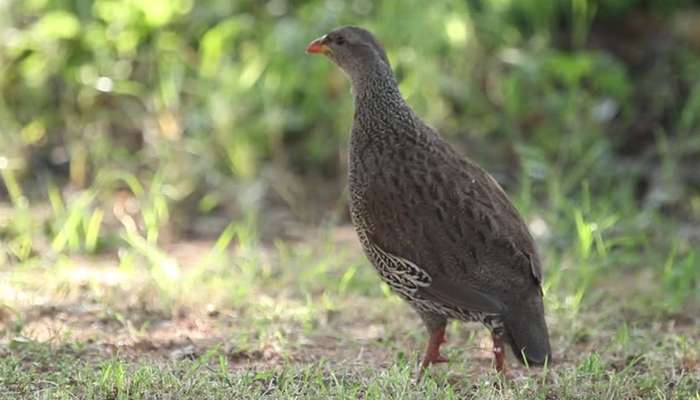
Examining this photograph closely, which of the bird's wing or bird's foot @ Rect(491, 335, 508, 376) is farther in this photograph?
bird's foot @ Rect(491, 335, 508, 376)

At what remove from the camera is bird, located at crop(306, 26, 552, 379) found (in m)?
4.70

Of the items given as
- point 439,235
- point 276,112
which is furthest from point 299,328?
point 276,112

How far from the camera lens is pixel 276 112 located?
750 cm

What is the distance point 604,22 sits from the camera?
8.99 meters

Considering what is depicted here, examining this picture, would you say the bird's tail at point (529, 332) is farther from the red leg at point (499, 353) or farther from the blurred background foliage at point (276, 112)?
the blurred background foliage at point (276, 112)

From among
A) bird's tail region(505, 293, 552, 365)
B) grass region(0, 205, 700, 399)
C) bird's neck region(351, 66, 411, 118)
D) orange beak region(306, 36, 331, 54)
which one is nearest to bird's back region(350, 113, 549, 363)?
bird's tail region(505, 293, 552, 365)

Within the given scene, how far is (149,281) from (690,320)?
249 cm

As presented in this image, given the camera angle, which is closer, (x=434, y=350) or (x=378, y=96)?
(x=434, y=350)

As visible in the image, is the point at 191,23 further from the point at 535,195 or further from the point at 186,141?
the point at 535,195

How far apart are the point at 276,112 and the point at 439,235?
2893 millimetres

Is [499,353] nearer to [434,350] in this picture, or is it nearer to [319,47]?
[434,350]

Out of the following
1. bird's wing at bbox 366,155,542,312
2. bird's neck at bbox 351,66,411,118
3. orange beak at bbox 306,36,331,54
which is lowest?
bird's wing at bbox 366,155,542,312

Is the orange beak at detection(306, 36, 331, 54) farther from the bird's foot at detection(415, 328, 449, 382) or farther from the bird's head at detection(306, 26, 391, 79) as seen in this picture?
the bird's foot at detection(415, 328, 449, 382)

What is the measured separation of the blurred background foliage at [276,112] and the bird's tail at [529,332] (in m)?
2.25
